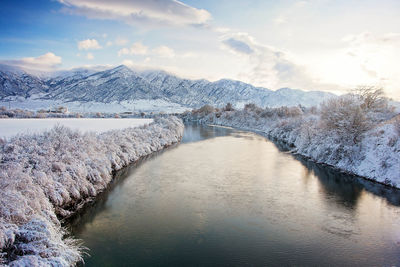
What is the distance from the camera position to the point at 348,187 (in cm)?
1596

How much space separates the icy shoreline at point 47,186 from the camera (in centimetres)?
628

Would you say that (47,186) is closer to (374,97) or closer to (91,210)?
(91,210)

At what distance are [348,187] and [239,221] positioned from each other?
9.77m

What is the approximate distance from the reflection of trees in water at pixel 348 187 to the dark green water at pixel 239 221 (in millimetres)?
60

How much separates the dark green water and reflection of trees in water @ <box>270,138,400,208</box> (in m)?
0.06

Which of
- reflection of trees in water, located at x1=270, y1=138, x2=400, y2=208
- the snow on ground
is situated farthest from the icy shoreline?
the snow on ground

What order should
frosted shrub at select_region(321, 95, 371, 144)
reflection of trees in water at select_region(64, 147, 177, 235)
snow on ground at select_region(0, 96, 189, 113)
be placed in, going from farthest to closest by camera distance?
1. snow on ground at select_region(0, 96, 189, 113)
2. frosted shrub at select_region(321, 95, 371, 144)
3. reflection of trees in water at select_region(64, 147, 177, 235)

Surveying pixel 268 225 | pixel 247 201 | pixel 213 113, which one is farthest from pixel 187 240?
pixel 213 113

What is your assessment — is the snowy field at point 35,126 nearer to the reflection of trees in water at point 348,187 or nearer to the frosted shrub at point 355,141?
the reflection of trees in water at point 348,187

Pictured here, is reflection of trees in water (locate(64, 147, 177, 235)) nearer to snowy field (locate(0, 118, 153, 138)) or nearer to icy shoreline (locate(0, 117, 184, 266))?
icy shoreline (locate(0, 117, 184, 266))

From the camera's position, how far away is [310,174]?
1908cm

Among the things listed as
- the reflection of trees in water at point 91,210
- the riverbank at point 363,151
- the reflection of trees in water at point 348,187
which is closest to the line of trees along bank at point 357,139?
the riverbank at point 363,151

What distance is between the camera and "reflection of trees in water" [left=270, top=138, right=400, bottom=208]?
1389 cm

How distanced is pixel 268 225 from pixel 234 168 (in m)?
10.0
